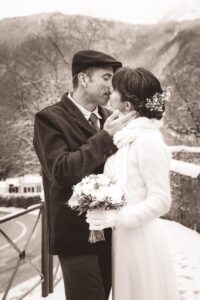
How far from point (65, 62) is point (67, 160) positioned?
1257 cm

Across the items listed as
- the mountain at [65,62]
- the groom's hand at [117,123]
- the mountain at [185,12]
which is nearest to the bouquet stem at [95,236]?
the groom's hand at [117,123]

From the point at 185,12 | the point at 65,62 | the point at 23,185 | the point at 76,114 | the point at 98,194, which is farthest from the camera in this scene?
the point at 23,185

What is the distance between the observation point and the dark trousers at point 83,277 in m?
1.64

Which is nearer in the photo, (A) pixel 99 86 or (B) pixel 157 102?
(B) pixel 157 102

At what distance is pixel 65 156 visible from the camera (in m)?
1.59

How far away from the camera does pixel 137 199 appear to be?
1.59 metres

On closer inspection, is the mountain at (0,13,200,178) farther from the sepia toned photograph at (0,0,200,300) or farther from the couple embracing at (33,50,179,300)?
the couple embracing at (33,50,179,300)

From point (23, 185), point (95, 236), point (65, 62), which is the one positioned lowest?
point (23, 185)

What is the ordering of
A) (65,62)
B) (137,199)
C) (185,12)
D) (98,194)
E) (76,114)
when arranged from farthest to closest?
(65,62) < (185,12) < (76,114) < (137,199) < (98,194)

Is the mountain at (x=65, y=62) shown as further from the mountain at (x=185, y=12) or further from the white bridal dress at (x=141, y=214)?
the white bridal dress at (x=141, y=214)

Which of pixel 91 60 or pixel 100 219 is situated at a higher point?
pixel 91 60

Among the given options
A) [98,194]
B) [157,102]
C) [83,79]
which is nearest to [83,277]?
[98,194]

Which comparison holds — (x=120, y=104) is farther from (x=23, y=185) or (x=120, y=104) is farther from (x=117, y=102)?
(x=23, y=185)

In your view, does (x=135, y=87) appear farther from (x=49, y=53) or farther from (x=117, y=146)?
(x=49, y=53)
